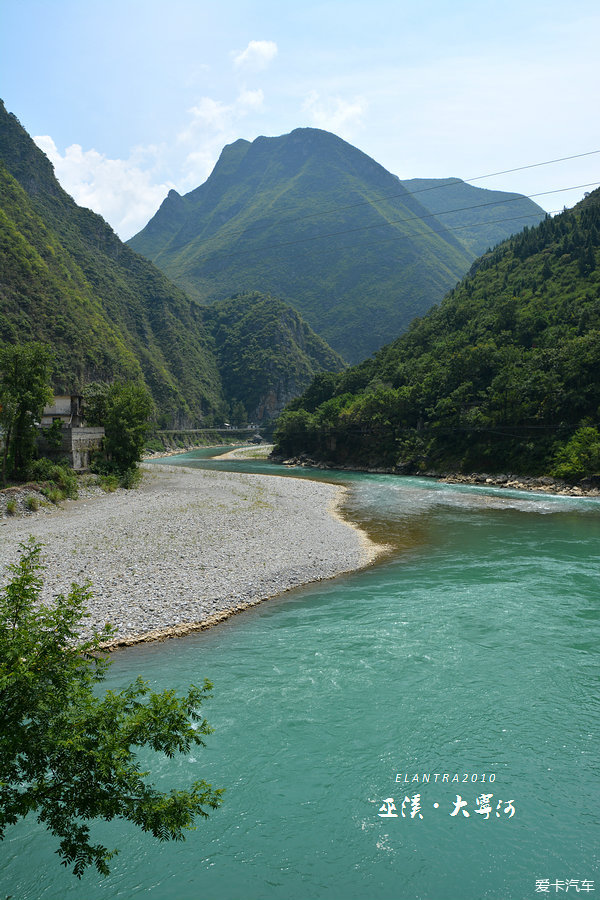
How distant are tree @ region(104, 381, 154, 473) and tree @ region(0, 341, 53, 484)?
11098 millimetres

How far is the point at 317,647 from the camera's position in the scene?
13.8 m

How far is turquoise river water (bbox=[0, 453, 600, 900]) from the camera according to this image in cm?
715

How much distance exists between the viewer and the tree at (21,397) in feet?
110

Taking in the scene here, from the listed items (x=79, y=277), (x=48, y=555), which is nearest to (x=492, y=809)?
(x=48, y=555)

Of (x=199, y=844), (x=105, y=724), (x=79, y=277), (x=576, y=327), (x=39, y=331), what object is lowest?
(x=199, y=844)

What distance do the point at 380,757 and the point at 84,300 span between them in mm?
133803

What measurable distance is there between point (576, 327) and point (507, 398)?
37.6 feet

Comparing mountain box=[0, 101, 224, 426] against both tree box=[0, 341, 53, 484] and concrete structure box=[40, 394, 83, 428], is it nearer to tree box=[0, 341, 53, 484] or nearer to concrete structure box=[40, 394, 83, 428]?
concrete structure box=[40, 394, 83, 428]

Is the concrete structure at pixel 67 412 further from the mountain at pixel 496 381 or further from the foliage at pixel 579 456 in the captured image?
the foliage at pixel 579 456

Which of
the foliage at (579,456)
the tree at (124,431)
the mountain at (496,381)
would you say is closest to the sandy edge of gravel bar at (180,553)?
the tree at (124,431)

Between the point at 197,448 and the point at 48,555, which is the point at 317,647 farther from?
the point at 197,448

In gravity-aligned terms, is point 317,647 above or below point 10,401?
below

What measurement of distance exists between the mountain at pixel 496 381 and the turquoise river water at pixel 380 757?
120 ft

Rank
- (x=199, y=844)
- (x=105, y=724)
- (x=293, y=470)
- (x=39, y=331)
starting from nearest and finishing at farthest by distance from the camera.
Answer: (x=105, y=724)
(x=199, y=844)
(x=293, y=470)
(x=39, y=331)
